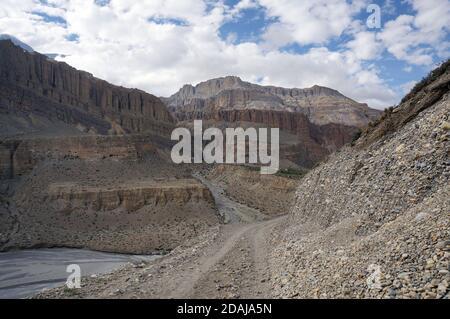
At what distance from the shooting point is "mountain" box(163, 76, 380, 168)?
10212 centimetres

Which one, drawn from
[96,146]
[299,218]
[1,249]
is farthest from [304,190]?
[96,146]

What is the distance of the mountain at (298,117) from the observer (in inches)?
4021

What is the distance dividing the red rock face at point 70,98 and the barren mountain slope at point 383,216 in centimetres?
5437

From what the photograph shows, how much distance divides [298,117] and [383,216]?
375 ft

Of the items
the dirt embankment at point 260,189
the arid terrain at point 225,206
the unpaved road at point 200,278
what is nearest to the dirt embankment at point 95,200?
the arid terrain at point 225,206

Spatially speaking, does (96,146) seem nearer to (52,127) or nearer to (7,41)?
(52,127)

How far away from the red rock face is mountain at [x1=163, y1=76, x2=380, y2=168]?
24.8 meters

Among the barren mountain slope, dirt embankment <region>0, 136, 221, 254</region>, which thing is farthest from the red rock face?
the barren mountain slope

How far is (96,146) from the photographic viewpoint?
43094mm

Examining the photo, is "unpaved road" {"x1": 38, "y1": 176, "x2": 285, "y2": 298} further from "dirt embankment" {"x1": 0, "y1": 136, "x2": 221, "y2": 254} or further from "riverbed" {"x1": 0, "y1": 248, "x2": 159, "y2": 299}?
"dirt embankment" {"x1": 0, "y1": 136, "x2": 221, "y2": 254}

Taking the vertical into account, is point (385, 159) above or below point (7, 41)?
below

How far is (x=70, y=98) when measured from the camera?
76.1 metres

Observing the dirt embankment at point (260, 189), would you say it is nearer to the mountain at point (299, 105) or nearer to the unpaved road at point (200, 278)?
the unpaved road at point (200, 278)
